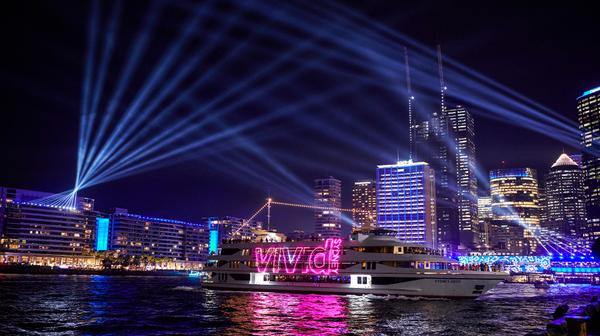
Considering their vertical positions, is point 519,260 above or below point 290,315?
above

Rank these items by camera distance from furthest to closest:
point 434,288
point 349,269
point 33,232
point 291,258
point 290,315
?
point 33,232
point 291,258
point 349,269
point 434,288
point 290,315

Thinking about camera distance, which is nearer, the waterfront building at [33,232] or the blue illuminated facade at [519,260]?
the blue illuminated facade at [519,260]

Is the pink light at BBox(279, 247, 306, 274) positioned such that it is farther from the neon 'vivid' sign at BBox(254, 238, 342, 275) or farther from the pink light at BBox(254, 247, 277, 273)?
the pink light at BBox(254, 247, 277, 273)

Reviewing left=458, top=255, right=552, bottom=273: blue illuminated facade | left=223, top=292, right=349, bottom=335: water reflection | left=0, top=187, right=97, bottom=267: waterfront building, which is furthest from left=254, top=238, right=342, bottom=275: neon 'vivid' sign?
left=0, top=187, right=97, bottom=267: waterfront building

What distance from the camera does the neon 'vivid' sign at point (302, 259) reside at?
195 ft

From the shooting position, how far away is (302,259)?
2448 inches

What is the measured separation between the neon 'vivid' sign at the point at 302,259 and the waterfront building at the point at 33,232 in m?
146

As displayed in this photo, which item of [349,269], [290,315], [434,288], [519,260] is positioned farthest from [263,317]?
[519,260]

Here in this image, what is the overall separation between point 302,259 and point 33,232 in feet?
514

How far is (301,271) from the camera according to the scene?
6203 cm

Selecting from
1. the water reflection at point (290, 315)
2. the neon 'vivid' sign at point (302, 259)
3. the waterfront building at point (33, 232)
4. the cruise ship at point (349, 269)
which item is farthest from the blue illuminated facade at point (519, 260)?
the waterfront building at point (33, 232)

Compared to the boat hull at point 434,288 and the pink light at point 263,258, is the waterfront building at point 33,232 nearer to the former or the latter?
the pink light at point 263,258

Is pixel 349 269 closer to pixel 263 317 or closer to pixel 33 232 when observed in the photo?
pixel 263 317

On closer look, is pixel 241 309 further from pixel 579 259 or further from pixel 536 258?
pixel 579 259
